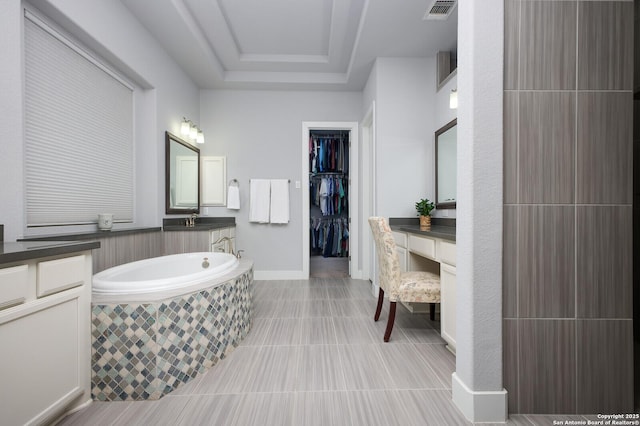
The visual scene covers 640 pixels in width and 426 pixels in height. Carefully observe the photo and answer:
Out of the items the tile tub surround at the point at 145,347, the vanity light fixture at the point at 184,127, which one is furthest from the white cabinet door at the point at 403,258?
the vanity light fixture at the point at 184,127

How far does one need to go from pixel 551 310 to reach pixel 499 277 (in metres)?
0.29

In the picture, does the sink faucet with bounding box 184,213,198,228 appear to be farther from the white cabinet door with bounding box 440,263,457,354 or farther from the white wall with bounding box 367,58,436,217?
the white cabinet door with bounding box 440,263,457,354

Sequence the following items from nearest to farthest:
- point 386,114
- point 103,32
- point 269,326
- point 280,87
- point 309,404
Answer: point 309,404 < point 103,32 < point 269,326 < point 386,114 < point 280,87

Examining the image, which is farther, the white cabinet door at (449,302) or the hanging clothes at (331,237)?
the hanging clothes at (331,237)

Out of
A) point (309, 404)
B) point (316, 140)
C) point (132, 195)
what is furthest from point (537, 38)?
point (316, 140)

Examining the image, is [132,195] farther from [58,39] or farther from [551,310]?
[551,310]

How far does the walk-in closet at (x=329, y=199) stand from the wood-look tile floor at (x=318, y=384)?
2447 millimetres

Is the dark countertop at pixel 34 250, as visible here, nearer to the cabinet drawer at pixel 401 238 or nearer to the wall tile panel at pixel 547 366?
the wall tile panel at pixel 547 366

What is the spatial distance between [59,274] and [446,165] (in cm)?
309

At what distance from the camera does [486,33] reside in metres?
1.33

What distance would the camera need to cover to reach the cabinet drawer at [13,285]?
1.06 m

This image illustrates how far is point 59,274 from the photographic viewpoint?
51.4 inches

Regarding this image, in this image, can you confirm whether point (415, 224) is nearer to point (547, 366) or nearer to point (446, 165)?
point (446, 165)

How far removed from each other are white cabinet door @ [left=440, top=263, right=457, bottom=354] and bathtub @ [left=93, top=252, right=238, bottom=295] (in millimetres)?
1540
